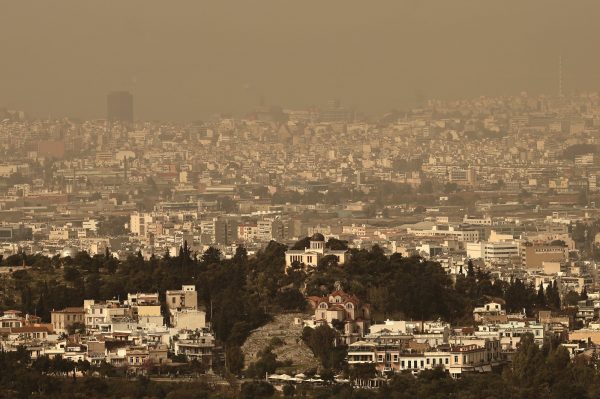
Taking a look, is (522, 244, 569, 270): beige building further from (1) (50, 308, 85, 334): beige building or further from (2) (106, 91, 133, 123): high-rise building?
(2) (106, 91, 133, 123): high-rise building

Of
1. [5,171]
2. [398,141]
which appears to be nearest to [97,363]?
[5,171]

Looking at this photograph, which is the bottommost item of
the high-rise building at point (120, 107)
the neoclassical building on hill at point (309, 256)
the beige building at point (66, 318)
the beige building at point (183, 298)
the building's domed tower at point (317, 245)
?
the beige building at point (66, 318)

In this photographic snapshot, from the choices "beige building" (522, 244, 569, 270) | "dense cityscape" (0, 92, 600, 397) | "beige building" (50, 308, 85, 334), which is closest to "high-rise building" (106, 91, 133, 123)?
"dense cityscape" (0, 92, 600, 397)

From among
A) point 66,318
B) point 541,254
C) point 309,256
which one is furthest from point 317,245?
point 541,254

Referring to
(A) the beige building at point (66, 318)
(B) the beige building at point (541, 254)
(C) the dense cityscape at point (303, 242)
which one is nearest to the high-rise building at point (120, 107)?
(C) the dense cityscape at point (303, 242)

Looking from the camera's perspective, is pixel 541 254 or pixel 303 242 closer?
pixel 303 242

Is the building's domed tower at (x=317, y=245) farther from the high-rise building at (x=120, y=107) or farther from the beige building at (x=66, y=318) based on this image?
the high-rise building at (x=120, y=107)

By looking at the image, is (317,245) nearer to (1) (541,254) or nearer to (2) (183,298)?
(2) (183,298)

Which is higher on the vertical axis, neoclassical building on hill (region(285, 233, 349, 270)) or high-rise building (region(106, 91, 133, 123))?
high-rise building (region(106, 91, 133, 123))
